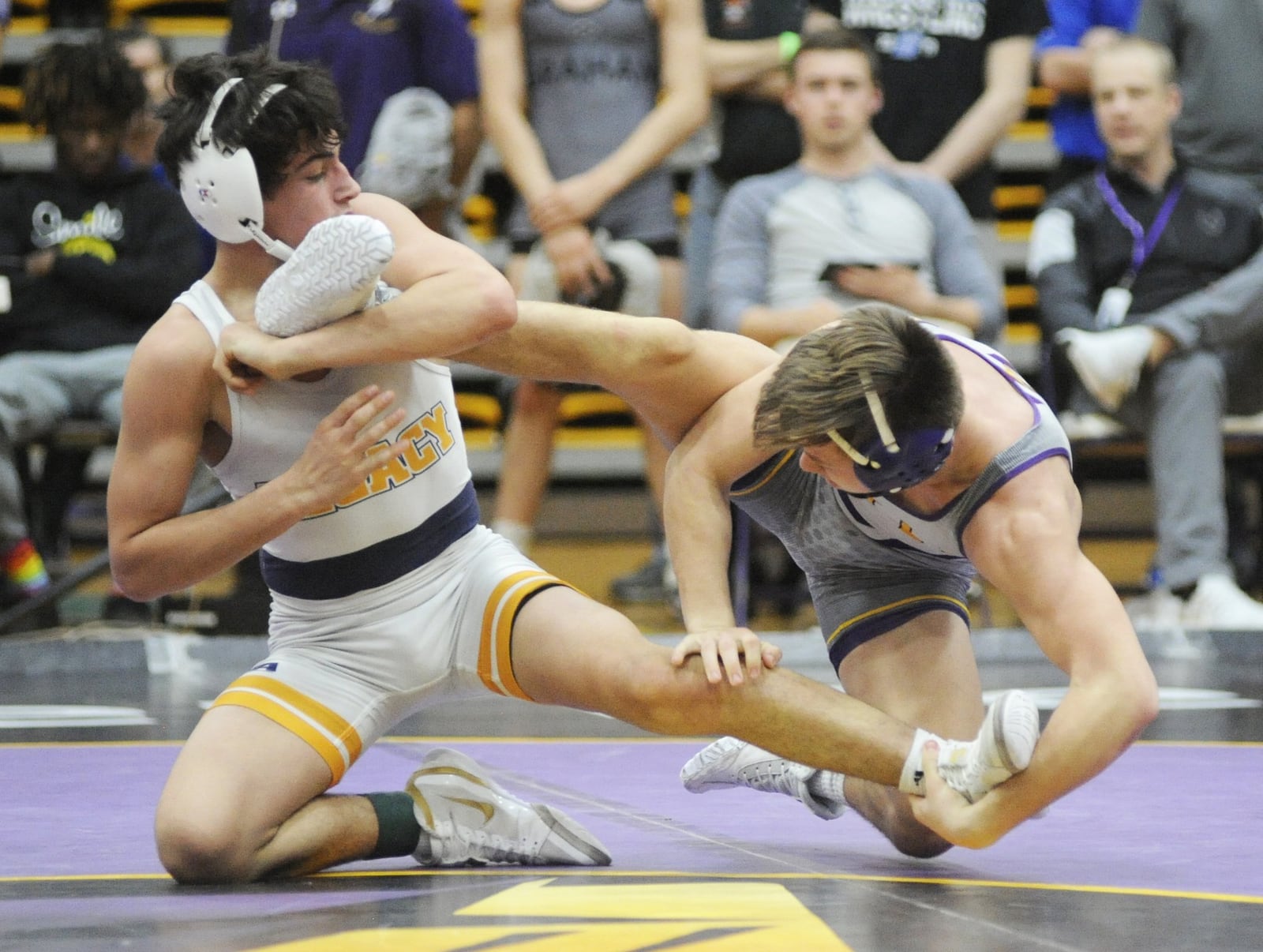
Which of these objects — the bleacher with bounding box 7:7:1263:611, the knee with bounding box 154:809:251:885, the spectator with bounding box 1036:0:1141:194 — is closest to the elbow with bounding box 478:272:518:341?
the knee with bounding box 154:809:251:885

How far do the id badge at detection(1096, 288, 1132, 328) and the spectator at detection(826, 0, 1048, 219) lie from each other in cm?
61

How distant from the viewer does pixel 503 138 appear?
5.75 meters

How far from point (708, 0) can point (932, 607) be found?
337 centimetres

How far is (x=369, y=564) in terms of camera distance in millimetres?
3094

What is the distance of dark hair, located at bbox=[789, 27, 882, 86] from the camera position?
553 cm

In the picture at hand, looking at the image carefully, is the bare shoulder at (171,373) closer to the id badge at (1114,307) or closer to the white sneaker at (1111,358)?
the white sneaker at (1111,358)

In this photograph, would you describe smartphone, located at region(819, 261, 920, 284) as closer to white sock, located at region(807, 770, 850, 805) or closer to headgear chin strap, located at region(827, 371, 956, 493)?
white sock, located at region(807, 770, 850, 805)

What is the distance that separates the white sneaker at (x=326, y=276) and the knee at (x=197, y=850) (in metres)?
0.75

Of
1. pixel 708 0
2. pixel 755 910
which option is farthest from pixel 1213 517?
pixel 755 910

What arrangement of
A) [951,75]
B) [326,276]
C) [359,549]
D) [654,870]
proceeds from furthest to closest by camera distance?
[951,75] → [359,549] → [654,870] → [326,276]

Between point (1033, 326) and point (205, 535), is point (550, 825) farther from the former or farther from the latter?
point (1033, 326)

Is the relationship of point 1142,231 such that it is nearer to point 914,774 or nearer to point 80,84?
point 80,84

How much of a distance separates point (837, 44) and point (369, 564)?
3.01 m

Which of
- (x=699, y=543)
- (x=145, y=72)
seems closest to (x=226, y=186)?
(x=699, y=543)
